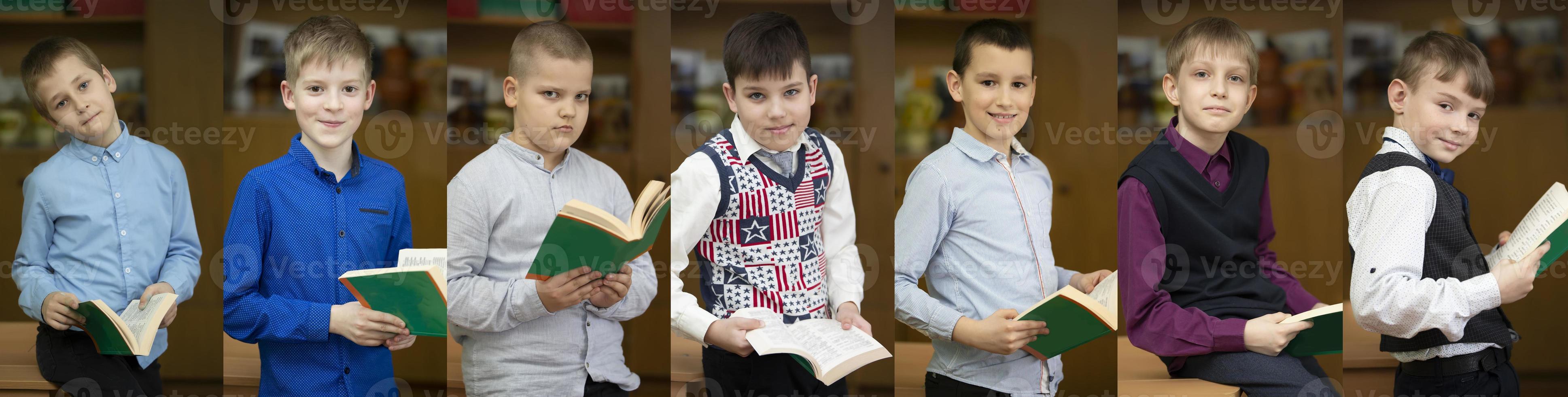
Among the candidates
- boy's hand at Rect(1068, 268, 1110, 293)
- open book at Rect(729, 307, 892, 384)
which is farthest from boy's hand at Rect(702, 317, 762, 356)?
boy's hand at Rect(1068, 268, 1110, 293)

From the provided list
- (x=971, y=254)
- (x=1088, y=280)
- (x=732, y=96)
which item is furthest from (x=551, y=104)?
(x=1088, y=280)

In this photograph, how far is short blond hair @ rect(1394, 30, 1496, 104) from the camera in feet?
6.88

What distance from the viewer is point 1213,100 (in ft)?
6.50

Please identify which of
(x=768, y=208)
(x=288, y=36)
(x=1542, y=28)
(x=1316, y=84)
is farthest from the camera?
(x=1542, y=28)

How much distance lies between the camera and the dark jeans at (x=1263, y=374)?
1.91 metres

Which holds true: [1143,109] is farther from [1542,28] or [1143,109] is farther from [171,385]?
[171,385]

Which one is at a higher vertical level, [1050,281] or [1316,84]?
[1316,84]

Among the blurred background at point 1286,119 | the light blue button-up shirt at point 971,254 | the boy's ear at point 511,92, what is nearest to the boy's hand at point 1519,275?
the blurred background at point 1286,119

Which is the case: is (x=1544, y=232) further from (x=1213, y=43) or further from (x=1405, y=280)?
Result: (x=1213, y=43)

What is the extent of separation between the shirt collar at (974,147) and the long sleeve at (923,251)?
0.29 feet

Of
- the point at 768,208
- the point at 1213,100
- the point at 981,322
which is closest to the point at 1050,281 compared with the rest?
the point at 981,322

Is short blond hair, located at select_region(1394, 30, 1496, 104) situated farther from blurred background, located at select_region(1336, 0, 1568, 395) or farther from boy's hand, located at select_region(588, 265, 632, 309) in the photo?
boy's hand, located at select_region(588, 265, 632, 309)

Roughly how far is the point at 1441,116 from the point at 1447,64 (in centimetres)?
13

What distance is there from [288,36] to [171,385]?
1020 mm
